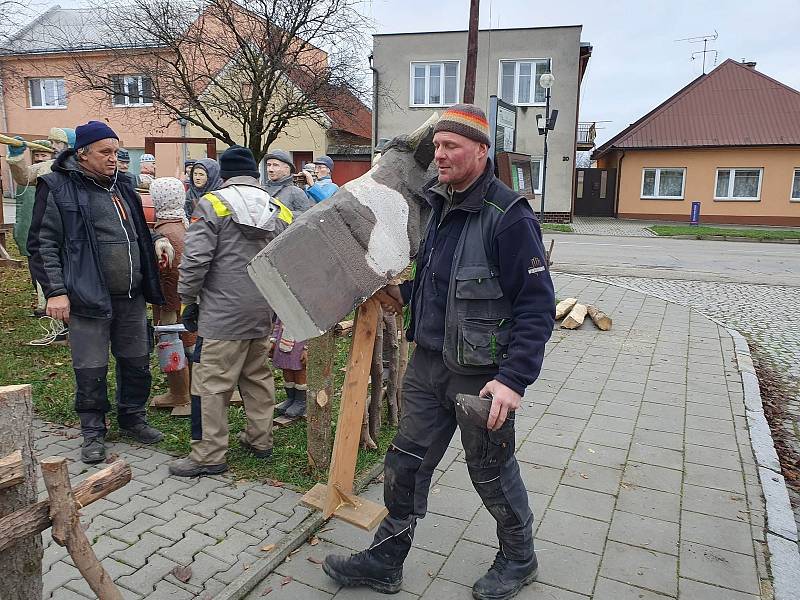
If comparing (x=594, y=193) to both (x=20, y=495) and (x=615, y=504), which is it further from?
(x=20, y=495)

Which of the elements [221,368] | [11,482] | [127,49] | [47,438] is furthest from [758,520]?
[127,49]

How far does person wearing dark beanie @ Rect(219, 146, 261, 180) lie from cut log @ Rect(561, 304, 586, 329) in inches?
221

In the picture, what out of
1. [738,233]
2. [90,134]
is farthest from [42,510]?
[738,233]

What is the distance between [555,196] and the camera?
25938 millimetres

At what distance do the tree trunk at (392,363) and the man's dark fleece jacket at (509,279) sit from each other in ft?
5.75

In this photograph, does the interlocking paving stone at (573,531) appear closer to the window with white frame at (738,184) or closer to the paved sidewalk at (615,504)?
the paved sidewalk at (615,504)

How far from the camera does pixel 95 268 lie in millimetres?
4055

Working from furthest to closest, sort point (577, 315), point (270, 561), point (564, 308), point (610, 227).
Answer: point (610, 227), point (564, 308), point (577, 315), point (270, 561)

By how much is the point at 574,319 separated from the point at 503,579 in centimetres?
607

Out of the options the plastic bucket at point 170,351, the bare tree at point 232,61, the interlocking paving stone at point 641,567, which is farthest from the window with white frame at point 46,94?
the interlocking paving stone at point 641,567

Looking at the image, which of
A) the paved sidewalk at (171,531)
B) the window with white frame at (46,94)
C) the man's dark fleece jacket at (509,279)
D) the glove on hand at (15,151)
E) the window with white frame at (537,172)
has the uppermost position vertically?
the window with white frame at (46,94)

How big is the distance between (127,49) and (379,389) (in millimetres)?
16449

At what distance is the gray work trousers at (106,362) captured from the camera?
4.11 m

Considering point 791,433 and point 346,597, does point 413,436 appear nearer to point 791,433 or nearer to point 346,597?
point 346,597
